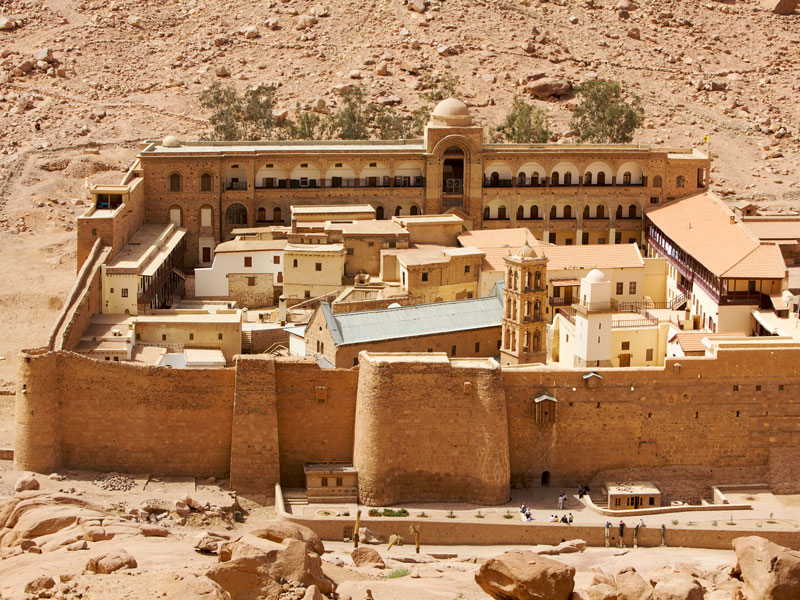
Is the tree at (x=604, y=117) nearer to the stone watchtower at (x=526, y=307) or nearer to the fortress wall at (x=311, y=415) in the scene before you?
the stone watchtower at (x=526, y=307)

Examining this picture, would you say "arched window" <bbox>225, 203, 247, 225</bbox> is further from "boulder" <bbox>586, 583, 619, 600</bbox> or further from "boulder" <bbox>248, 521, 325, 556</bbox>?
"boulder" <bbox>586, 583, 619, 600</bbox>

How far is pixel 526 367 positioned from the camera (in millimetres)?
53844

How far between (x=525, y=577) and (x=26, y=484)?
18253mm

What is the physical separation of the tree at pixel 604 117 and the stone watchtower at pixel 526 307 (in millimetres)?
30238

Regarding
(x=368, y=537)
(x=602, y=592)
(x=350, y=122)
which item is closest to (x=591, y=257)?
(x=368, y=537)

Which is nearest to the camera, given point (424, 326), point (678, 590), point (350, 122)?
Answer: point (678, 590)

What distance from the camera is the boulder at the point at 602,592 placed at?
1496 inches

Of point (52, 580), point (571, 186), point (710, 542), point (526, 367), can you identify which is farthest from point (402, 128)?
point (52, 580)

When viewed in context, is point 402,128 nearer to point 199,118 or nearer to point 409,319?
Answer: point 199,118

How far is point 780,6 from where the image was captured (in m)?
110

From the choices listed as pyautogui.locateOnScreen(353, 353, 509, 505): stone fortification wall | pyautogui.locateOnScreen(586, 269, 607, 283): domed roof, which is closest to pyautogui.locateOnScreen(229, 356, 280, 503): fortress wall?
pyautogui.locateOnScreen(353, 353, 509, 505): stone fortification wall

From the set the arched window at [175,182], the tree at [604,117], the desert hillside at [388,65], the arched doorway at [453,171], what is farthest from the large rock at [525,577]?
the tree at [604,117]

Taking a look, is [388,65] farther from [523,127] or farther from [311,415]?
[311,415]

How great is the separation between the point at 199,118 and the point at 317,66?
29.0ft
